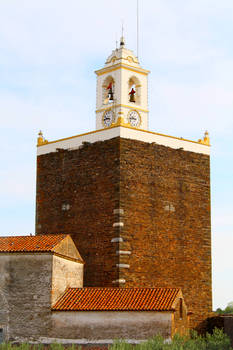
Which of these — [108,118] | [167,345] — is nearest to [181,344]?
[167,345]

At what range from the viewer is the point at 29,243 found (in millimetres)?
28328

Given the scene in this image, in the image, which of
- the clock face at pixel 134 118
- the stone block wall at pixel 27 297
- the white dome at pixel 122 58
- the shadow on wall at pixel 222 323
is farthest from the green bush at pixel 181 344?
the white dome at pixel 122 58

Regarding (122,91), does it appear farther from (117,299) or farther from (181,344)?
(181,344)

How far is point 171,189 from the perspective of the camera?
32.3 m

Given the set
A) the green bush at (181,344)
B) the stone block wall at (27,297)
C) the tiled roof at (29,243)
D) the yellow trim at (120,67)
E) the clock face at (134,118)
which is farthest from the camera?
the yellow trim at (120,67)

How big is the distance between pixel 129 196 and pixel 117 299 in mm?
5295

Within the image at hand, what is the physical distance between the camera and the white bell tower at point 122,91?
32.6m

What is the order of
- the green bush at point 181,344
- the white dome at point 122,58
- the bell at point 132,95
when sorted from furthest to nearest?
1. the white dome at point 122,58
2. the bell at point 132,95
3. the green bush at point 181,344

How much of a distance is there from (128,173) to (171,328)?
791cm

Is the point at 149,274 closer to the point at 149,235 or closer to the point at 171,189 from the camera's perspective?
the point at 149,235

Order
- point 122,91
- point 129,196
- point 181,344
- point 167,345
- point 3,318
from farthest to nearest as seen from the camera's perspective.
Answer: point 122,91 < point 129,196 < point 3,318 < point 181,344 < point 167,345

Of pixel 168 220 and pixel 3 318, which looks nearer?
pixel 3 318

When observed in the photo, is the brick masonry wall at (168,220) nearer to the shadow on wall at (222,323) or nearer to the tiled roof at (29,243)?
the shadow on wall at (222,323)

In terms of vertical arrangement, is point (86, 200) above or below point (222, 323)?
above
